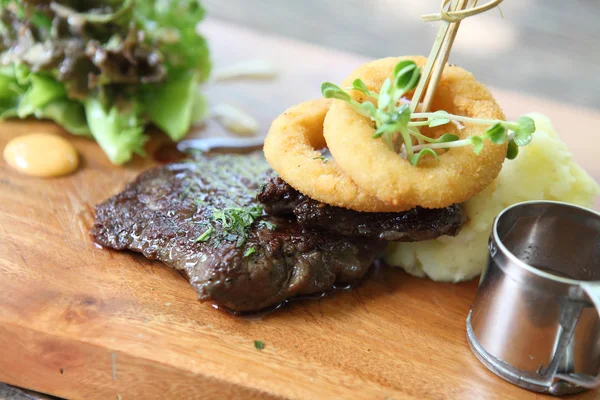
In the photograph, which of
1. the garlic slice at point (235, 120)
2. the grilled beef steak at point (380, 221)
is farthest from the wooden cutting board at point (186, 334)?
the garlic slice at point (235, 120)

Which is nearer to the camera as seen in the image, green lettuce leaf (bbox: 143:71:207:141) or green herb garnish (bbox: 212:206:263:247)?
green herb garnish (bbox: 212:206:263:247)

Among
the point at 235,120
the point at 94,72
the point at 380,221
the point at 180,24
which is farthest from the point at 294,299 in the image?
the point at 180,24

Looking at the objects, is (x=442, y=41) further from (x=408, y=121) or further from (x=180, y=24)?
(x=180, y=24)

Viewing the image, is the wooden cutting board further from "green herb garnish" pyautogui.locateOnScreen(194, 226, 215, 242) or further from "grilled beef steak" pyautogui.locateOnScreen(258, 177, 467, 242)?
"grilled beef steak" pyautogui.locateOnScreen(258, 177, 467, 242)

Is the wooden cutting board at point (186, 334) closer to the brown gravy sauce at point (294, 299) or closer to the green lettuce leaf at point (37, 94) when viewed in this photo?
the brown gravy sauce at point (294, 299)

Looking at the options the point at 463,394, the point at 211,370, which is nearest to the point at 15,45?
the point at 211,370

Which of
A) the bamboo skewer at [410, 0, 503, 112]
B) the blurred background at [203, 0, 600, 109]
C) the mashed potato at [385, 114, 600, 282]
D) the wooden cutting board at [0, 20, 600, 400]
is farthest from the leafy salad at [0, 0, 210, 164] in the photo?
the blurred background at [203, 0, 600, 109]

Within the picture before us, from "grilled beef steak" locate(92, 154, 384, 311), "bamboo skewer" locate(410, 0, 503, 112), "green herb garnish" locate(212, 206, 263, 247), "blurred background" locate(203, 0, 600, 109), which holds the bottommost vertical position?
"blurred background" locate(203, 0, 600, 109)
